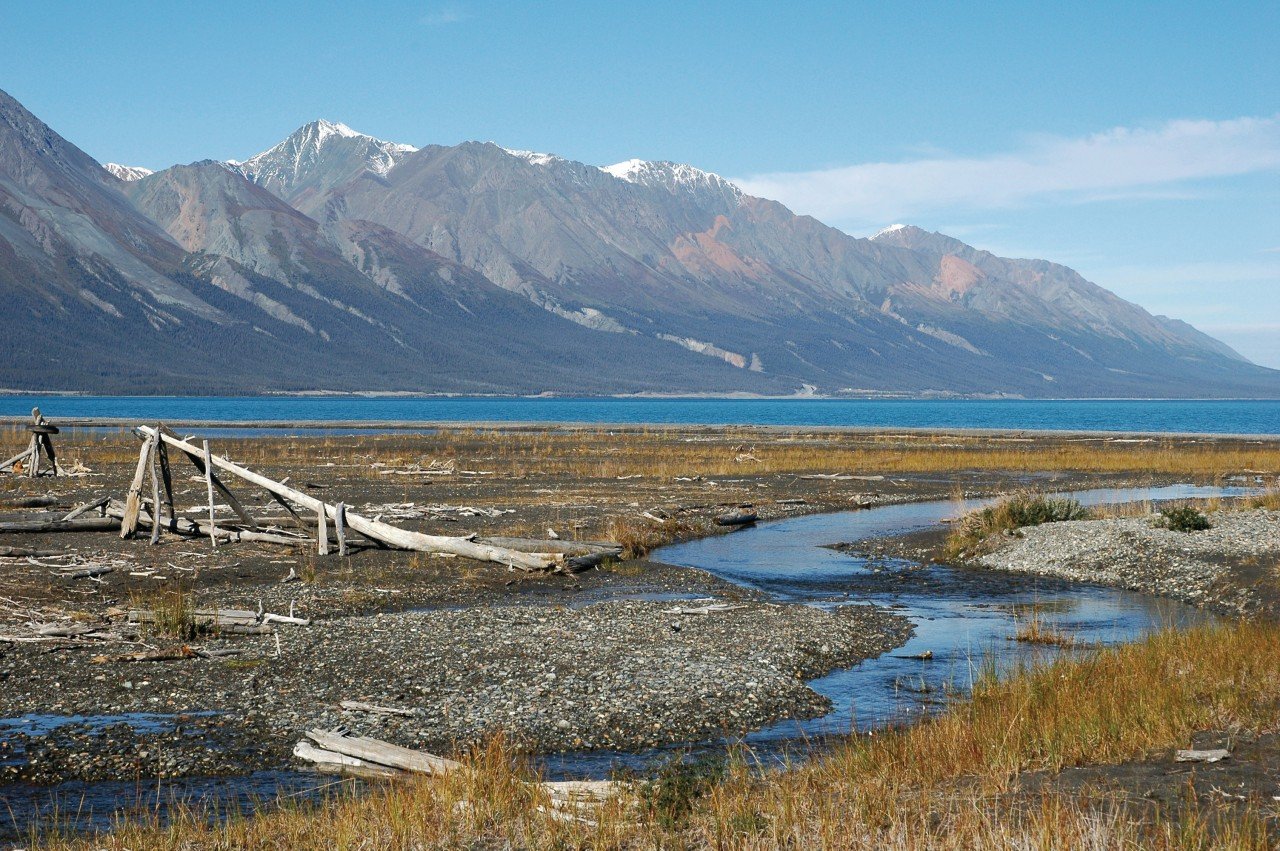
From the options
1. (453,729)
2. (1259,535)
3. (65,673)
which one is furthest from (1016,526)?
(65,673)

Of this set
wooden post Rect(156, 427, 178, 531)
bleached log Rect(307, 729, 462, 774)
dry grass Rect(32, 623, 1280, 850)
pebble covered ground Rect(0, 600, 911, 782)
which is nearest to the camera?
dry grass Rect(32, 623, 1280, 850)

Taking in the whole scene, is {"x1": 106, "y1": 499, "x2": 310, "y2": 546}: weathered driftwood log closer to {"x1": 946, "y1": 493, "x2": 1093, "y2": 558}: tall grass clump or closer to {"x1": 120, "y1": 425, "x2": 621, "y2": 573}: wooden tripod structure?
{"x1": 120, "y1": 425, "x2": 621, "y2": 573}: wooden tripod structure

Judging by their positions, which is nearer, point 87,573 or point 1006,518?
point 87,573

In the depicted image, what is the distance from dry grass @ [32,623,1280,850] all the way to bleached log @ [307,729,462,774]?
0.31m

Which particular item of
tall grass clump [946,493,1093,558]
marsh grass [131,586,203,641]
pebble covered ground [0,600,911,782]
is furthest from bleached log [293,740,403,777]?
tall grass clump [946,493,1093,558]

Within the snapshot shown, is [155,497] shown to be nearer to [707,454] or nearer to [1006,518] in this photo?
[1006,518]

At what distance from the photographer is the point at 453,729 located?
14.1 meters

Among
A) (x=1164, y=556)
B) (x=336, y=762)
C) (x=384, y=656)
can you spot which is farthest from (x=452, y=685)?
(x=1164, y=556)

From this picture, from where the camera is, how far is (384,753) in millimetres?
12133

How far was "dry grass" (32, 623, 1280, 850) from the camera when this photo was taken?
900cm

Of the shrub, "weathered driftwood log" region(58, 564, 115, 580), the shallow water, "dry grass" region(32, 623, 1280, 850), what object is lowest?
the shallow water

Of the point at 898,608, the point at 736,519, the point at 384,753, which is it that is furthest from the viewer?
the point at 736,519

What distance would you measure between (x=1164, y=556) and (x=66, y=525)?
26.7 meters

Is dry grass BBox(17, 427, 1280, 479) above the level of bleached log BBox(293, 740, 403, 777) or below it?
above
